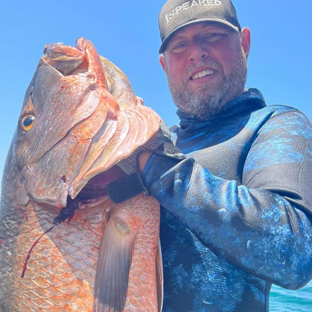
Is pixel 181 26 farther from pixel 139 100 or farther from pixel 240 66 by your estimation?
pixel 139 100

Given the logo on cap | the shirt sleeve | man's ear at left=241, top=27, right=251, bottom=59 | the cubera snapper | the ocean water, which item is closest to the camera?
the shirt sleeve

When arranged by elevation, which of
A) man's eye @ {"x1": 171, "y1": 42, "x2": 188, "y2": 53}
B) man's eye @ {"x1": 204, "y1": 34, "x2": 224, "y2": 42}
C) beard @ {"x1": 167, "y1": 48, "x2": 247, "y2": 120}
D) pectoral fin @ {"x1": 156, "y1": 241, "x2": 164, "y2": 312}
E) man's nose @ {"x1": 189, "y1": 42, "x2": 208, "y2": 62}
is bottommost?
pectoral fin @ {"x1": 156, "y1": 241, "x2": 164, "y2": 312}

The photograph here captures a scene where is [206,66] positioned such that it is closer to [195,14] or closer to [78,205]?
[195,14]

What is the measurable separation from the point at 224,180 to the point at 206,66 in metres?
1.36

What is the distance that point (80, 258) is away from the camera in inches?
69.4

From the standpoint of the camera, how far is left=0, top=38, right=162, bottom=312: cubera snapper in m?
1.64

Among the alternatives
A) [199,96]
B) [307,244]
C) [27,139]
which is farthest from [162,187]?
[199,96]

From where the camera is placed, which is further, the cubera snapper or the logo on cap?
the logo on cap

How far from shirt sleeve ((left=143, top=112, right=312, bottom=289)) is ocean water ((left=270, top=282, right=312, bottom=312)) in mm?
6850

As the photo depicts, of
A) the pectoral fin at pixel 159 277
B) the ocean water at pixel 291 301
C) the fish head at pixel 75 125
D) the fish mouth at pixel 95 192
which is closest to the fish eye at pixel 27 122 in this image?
the fish head at pixel 75 125

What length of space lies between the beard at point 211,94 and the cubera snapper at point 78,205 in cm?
101

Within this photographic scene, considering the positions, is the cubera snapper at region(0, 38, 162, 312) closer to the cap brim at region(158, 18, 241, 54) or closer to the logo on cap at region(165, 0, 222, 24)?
the cap brim at region(158, 18, 241, 54)

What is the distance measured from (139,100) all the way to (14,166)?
30.0 inches

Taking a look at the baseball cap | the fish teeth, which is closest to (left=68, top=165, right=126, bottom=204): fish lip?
the fish teeth
